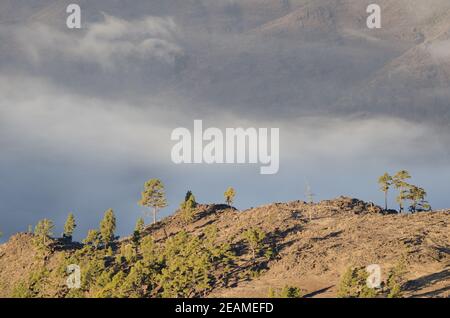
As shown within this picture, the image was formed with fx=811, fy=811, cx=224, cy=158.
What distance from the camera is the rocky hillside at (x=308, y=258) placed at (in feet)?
533

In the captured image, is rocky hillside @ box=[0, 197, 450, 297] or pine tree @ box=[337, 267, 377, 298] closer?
pine tree @ box=[337, 267, 377, 298]

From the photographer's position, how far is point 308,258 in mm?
176000

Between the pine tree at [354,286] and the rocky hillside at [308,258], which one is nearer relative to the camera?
the pine tree at [354,286]

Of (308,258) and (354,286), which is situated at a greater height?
(308,258)

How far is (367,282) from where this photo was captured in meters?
151

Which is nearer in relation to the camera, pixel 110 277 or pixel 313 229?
pixel 110 277

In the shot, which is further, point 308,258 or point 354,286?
point 308,258

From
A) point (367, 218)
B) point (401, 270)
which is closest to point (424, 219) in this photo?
point (367, 218)

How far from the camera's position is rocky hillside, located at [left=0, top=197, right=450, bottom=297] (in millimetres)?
162500

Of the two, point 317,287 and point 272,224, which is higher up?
point 272,224
